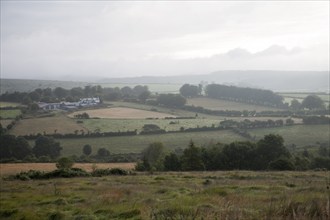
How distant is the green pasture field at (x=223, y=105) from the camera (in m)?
119

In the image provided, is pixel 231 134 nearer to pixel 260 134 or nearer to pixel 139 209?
pixel 260 134

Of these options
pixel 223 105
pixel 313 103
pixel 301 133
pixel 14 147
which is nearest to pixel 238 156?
pixel 301 133

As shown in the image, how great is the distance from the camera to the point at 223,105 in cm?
12744

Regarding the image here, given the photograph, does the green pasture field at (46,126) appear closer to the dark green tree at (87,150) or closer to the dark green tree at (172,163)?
the dark green tree at (87,150)

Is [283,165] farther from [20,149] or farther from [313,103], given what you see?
[313,103]

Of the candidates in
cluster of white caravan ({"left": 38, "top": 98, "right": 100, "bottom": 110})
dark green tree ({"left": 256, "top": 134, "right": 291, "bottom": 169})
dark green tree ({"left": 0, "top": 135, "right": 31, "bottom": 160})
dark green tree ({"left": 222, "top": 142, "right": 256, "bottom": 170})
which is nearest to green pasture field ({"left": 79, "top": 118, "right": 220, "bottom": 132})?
dark green tree ({"left": 0, "top": 135, "right": 31, "bottom": 160})

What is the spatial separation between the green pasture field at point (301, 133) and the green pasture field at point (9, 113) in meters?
62.1

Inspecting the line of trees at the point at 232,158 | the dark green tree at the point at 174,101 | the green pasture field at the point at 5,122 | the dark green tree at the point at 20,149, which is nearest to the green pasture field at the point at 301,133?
the line of trees at the point at 232,158

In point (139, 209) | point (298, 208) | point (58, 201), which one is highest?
point (298, 208)

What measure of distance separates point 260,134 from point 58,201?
226 feet

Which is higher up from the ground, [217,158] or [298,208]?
[298,208]

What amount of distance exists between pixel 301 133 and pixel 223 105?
4981 centimetres

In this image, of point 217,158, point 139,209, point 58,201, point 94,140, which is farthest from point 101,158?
point 139,209

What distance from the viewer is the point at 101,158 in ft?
208
